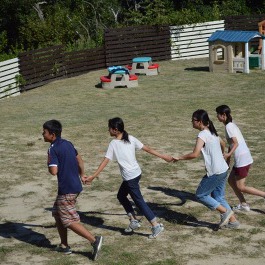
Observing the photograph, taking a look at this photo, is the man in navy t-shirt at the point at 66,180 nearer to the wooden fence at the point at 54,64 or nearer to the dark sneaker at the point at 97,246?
the dark sneaker at the point at 97,246

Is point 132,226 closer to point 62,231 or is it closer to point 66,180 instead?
point 62,231

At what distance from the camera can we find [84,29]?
104ft

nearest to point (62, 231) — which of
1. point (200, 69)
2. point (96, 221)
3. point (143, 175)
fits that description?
point (96, 221)

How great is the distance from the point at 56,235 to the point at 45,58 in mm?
15707

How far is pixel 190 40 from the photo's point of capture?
1153 inches

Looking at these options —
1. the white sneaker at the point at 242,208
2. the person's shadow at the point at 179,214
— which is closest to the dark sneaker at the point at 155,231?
the person's shadow at the point at 179,214

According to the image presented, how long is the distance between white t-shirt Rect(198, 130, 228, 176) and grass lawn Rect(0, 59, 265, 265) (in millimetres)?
865

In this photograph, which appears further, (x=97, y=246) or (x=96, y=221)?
(x=96, y=221)

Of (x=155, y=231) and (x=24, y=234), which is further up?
(x=155, y=231)

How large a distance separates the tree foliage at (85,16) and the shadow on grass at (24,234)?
1587 cm

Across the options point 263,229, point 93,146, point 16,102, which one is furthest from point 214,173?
point 16,102

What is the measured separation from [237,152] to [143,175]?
9.53 ft

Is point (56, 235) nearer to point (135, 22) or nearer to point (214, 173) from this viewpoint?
point (214, 173)

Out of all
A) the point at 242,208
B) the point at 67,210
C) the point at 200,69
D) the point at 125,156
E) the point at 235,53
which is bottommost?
the point at 200,69
